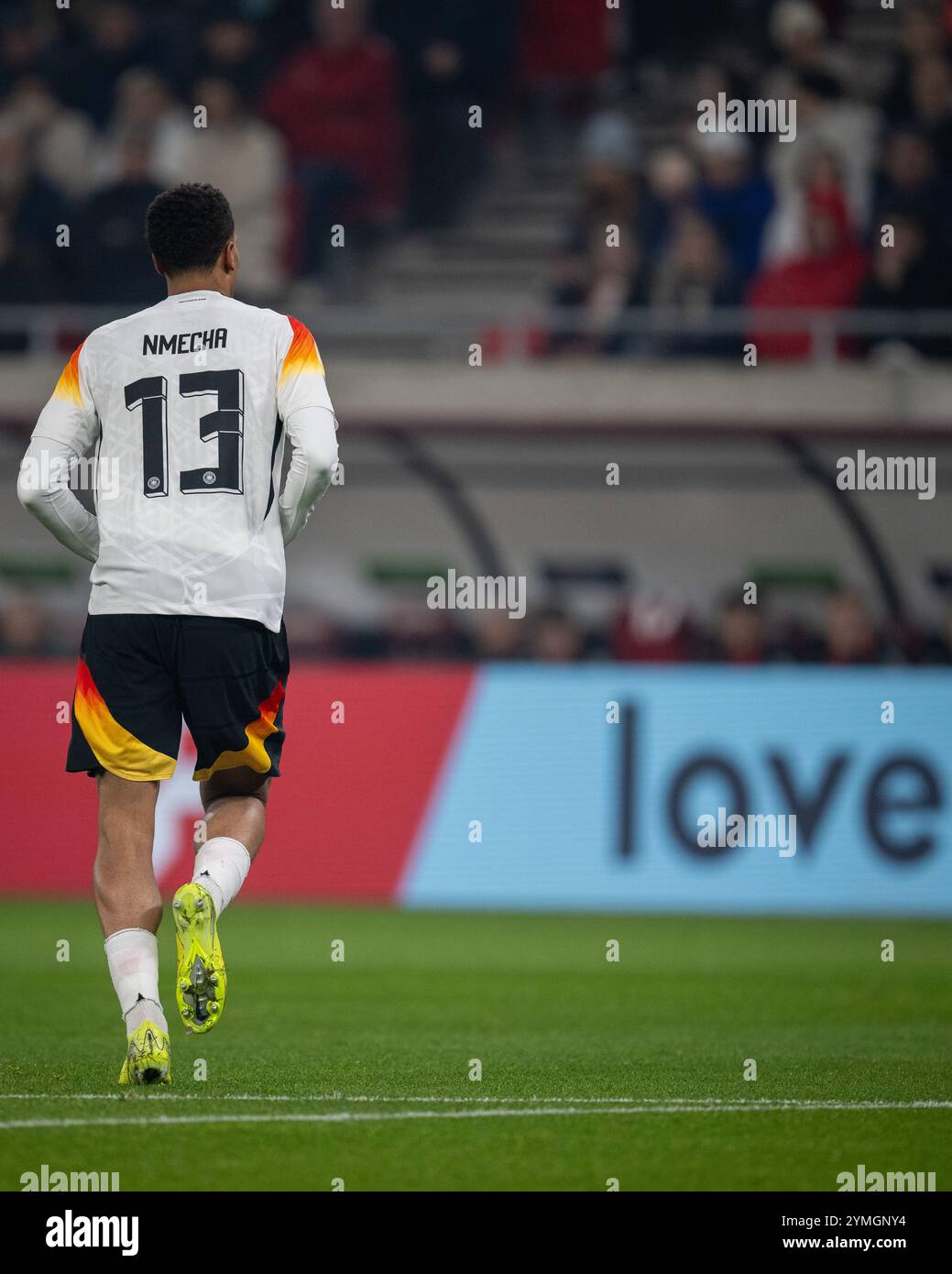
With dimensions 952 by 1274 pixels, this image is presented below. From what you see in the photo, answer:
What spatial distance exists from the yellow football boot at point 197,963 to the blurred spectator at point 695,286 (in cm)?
1108

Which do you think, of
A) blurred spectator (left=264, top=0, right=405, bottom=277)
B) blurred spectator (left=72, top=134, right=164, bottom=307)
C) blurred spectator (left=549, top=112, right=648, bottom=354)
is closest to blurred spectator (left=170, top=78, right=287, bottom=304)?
blurred spectator (left=72, top=134, right=164, bottom=307)

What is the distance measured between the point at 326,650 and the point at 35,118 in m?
5.61

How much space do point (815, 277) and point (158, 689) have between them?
11.1 meters

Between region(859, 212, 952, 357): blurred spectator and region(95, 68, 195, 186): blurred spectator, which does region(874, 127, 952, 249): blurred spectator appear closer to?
region(859, 212, 952, 357): blurred spectator

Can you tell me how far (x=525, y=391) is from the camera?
16.2 meters

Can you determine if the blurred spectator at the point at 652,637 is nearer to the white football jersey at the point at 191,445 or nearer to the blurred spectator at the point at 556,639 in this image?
the blurred spectator at the point at 556,639

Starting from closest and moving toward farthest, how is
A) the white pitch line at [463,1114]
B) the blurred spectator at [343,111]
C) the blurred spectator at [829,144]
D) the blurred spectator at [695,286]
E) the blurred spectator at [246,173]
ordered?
the white pitch line at [463,1114]
the blurred spectator at [695,286]
the blurred spectator at [829,144]
the blurred spectator at [246,173]
the blurred spectator at [343,111]

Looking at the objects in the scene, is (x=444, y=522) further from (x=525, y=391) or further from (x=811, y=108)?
(x=811, y=108)

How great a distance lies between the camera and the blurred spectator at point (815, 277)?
51.8ft

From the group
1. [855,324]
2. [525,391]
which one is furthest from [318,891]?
[855,324]

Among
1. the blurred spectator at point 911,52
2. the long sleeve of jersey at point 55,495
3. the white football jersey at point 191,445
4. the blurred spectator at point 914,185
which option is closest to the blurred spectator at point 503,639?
Answer: the blurred spectator at point 914,185

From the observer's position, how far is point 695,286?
52.6 feet

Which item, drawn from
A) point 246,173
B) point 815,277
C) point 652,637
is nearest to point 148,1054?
point 652,637

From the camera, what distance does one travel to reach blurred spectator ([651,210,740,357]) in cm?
1602
